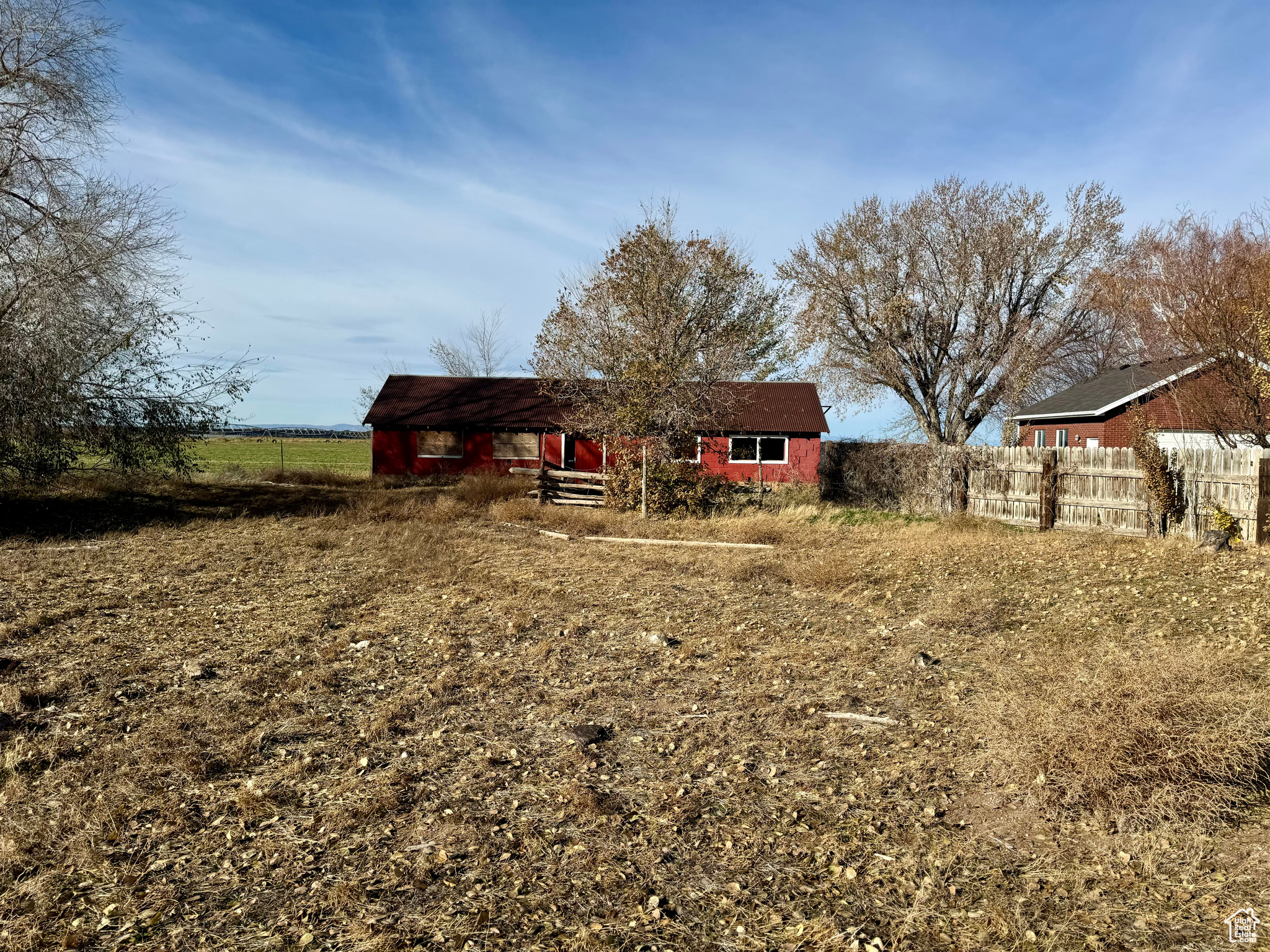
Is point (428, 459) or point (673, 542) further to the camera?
point (428, 459)

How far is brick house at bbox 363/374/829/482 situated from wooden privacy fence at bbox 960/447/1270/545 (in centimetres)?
1096

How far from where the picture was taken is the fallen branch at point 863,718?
5.64m

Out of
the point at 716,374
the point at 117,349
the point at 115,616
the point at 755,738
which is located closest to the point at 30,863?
the point at 755,738

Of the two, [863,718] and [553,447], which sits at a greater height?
[553,447]

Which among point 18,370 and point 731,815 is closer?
point 731,815

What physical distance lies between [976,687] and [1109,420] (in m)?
29.2

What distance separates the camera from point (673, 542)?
13.6 meters

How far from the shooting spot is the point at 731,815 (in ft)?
14.4

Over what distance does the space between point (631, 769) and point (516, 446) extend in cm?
2579

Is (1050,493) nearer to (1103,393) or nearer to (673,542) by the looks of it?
(673,542)

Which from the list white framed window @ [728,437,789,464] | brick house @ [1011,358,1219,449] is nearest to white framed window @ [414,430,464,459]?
white framed window @ [728,437,789,464]

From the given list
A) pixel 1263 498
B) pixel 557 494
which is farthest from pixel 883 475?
pixel 1263 498

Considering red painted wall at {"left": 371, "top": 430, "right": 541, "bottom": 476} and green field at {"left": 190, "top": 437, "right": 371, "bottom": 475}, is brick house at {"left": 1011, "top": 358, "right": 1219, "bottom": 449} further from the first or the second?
green field at {"left": 190, "top": 437, "right": 371, "bottom": 475}

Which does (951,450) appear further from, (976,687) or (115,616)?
(115,616)
